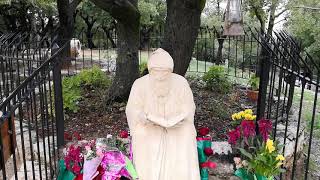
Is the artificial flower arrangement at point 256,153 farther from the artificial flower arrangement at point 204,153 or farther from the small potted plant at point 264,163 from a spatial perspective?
the artificial flower arrangement at point 204,153

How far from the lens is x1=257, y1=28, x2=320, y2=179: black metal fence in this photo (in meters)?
3.21

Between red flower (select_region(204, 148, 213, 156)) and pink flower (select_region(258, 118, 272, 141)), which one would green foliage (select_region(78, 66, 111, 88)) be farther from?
pink flower (select_region(258, 118, 272, 141))

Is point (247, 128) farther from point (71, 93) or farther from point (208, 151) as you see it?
point (71, 93)

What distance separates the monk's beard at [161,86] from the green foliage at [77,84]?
3.15m

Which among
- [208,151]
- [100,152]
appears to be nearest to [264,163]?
[208,151]

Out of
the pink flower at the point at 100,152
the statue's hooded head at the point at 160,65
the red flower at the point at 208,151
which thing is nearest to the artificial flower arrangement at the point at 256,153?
the red flower at the point at 208,151

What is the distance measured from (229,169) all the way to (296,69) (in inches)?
59.3

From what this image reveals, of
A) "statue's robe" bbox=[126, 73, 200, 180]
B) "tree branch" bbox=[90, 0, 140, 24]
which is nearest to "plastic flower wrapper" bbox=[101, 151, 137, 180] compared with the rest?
"statue's robe" bbox=[126, 73, 200, 180]

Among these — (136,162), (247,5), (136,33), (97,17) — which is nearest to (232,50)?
(247,5)

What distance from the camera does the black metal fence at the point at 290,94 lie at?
10.5ft

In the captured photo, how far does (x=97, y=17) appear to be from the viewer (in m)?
17.1

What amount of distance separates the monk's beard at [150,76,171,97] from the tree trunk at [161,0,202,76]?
104 inches

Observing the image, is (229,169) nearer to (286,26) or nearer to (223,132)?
(223,132)

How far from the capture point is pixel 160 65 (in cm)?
295
